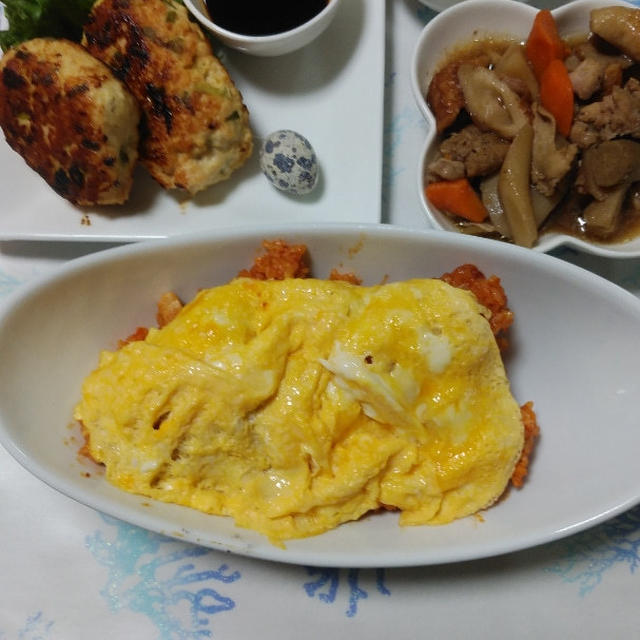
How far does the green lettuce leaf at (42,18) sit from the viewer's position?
187cm

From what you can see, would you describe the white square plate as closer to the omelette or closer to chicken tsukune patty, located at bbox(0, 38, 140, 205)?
chicken tsukune patty, located at bbox(0, 38, 140, 205)

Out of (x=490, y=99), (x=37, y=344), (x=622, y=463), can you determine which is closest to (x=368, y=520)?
(x=622, y=463)

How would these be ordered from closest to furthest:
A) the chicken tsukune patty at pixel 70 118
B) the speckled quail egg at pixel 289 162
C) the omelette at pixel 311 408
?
1. the omelette at pixel 311 408
2. the chicken tsukune patty at pixel 70 118
3. the speckled quail egg at pixel 289 162

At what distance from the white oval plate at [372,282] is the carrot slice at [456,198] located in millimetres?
333

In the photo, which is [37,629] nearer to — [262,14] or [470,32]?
[262,14]

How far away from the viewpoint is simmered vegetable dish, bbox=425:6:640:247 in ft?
6.07

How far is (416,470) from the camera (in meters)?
1.65

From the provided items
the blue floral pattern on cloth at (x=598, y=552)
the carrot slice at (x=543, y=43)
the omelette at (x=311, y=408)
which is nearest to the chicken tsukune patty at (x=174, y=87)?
the omelette at (x=311, y=408)

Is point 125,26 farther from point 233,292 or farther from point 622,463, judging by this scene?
point 622,463

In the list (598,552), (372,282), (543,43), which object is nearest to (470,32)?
(543,43)

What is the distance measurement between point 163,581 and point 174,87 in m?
1.64

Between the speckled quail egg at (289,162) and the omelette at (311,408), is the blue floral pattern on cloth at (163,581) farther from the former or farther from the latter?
the speckled quail egg at (289,162)

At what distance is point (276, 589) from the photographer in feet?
6.36

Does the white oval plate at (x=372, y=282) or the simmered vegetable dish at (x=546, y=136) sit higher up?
the simmered vegetable dish at (x=546, y=136)
